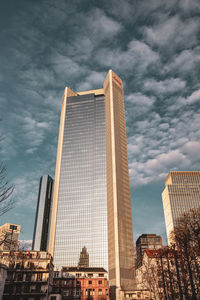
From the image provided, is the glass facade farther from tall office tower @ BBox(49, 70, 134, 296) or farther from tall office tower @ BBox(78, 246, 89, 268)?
tall office tower @ BBox(78, 246, 89, 268)

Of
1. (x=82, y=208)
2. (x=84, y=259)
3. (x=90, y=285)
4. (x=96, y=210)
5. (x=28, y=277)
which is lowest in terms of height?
(x=90, y=285)

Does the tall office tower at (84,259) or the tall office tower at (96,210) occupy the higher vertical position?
the tall office tower at (96,210)

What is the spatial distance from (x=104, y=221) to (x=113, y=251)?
22321mm

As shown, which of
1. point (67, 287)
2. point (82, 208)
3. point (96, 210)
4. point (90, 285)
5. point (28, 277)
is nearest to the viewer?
point (28, 277)

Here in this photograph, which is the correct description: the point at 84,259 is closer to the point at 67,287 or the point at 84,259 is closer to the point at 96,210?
the point at 96,210

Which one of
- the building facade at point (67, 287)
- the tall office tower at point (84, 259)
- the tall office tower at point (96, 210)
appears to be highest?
the tall office tower at point (96, 210)

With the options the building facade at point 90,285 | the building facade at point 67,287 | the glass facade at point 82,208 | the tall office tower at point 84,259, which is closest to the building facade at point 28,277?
the building facade at point 67,287

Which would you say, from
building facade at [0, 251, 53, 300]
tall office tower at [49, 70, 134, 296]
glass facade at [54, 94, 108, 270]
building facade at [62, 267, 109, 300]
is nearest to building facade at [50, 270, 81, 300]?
building facade at [62, 267, 109, 300]

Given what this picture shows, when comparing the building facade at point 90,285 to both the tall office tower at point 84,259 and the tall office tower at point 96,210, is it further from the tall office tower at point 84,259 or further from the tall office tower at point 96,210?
the tall office tower at point 84,259

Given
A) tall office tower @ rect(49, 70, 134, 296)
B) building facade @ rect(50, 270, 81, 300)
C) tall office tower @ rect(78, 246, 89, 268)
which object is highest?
tall office tower @ rect(49, 70, 134, 296)

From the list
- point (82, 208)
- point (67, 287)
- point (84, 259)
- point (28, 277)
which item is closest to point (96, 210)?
point (82, 208)

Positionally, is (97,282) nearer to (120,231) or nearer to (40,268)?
Answer: (40,268)

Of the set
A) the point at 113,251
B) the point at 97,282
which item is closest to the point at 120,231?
the point at 113,251

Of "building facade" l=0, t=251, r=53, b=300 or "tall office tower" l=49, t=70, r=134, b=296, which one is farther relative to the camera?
"tall office tower" l=49, t=70, r=134, b=296
